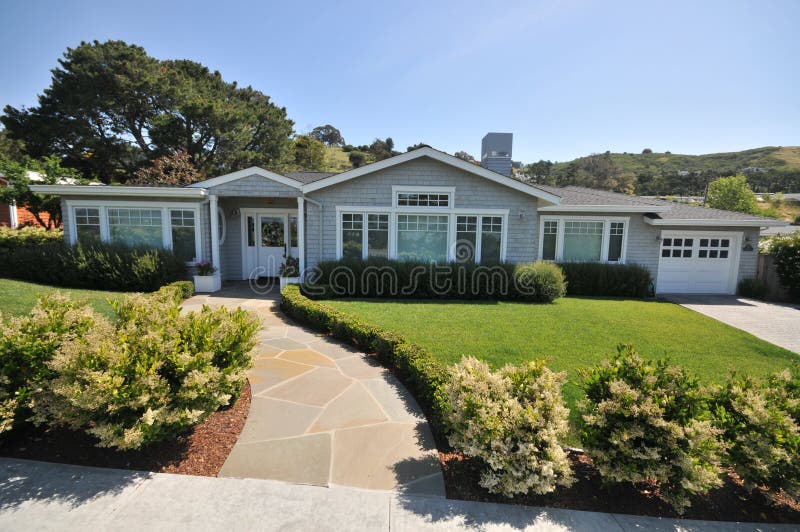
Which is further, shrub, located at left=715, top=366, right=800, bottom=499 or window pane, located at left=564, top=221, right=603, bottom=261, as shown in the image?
window pane, located at left=564, top=221, right=603, bottom=261

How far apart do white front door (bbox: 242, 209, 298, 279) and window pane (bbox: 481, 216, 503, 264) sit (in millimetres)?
6725

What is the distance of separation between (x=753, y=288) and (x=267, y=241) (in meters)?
17.6

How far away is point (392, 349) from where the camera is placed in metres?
5.68

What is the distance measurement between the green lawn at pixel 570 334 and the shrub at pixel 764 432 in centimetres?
139

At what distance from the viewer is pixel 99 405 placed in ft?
9.55

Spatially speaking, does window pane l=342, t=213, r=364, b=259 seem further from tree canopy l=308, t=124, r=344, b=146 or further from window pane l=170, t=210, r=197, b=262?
tree canopy l=308, t=124, r=344, b=146

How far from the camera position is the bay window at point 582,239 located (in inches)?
508

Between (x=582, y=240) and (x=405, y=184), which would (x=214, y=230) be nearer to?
(x=405, y=184)

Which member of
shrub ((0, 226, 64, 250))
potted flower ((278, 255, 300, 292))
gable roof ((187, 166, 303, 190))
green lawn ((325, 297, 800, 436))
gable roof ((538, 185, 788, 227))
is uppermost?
gable roof ((187, 166, 303, 190))

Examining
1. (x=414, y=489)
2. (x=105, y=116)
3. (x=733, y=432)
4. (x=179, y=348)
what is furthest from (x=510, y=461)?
(x=105, y=116)

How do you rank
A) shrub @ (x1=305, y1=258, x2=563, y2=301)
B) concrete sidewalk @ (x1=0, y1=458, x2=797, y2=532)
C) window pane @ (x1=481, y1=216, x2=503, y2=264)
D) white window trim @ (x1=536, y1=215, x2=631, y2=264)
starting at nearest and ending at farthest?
concrete sidewalk @ (x1=0, y1=458, x2=797, y2=532) < shrub @ (x1=305, y1=258, x2=563, y2=301) < window pane @ (x1=481, y1=216, x2=503, y2=264) < white window trim @ (x1=536, y1=215, x2=631, y2=264)

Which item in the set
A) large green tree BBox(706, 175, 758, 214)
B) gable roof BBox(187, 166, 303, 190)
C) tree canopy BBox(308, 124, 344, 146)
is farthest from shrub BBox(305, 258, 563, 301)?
tree canopy BBox(308, 124, 344, 146)

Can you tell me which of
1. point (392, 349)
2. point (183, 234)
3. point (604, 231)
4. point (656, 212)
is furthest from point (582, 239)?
point (183, 234)

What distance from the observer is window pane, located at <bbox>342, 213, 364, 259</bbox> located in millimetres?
11602
